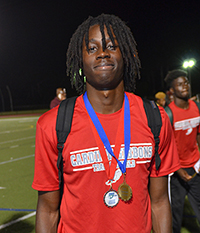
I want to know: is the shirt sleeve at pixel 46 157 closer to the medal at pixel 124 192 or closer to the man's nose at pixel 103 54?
the medal at pixel 124 192

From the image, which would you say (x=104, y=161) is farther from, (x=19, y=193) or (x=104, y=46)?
(x=19, y=193)

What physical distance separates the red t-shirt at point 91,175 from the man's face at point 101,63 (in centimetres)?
25

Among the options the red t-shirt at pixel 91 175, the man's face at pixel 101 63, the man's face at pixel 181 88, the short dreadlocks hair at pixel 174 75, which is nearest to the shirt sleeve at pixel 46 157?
the red t-shirt at pixel 91 175

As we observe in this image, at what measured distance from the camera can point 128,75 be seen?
2.10 m

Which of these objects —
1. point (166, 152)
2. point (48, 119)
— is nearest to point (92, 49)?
point (48, 119)

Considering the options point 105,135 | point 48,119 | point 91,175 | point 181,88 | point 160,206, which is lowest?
point 160,206

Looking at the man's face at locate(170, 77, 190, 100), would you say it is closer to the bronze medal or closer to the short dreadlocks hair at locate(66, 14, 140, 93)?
the short dreadlocks hair at locate(66, 14, 140, 93)

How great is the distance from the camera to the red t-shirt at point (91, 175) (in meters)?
1.59

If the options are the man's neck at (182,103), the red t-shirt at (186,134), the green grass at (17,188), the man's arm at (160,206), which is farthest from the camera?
the green grass at (17,188)

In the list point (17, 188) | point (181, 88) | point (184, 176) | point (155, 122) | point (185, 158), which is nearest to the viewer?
point (155, 122)

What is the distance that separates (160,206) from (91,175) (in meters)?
0.57

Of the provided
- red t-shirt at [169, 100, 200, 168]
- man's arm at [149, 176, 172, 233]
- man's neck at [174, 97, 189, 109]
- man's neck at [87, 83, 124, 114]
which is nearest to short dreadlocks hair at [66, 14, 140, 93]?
man's neck at [87, 83, 124, 114]

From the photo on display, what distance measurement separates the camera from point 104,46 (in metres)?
1.71

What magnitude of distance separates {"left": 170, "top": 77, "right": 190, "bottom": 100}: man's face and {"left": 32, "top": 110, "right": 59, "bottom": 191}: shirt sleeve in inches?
112
